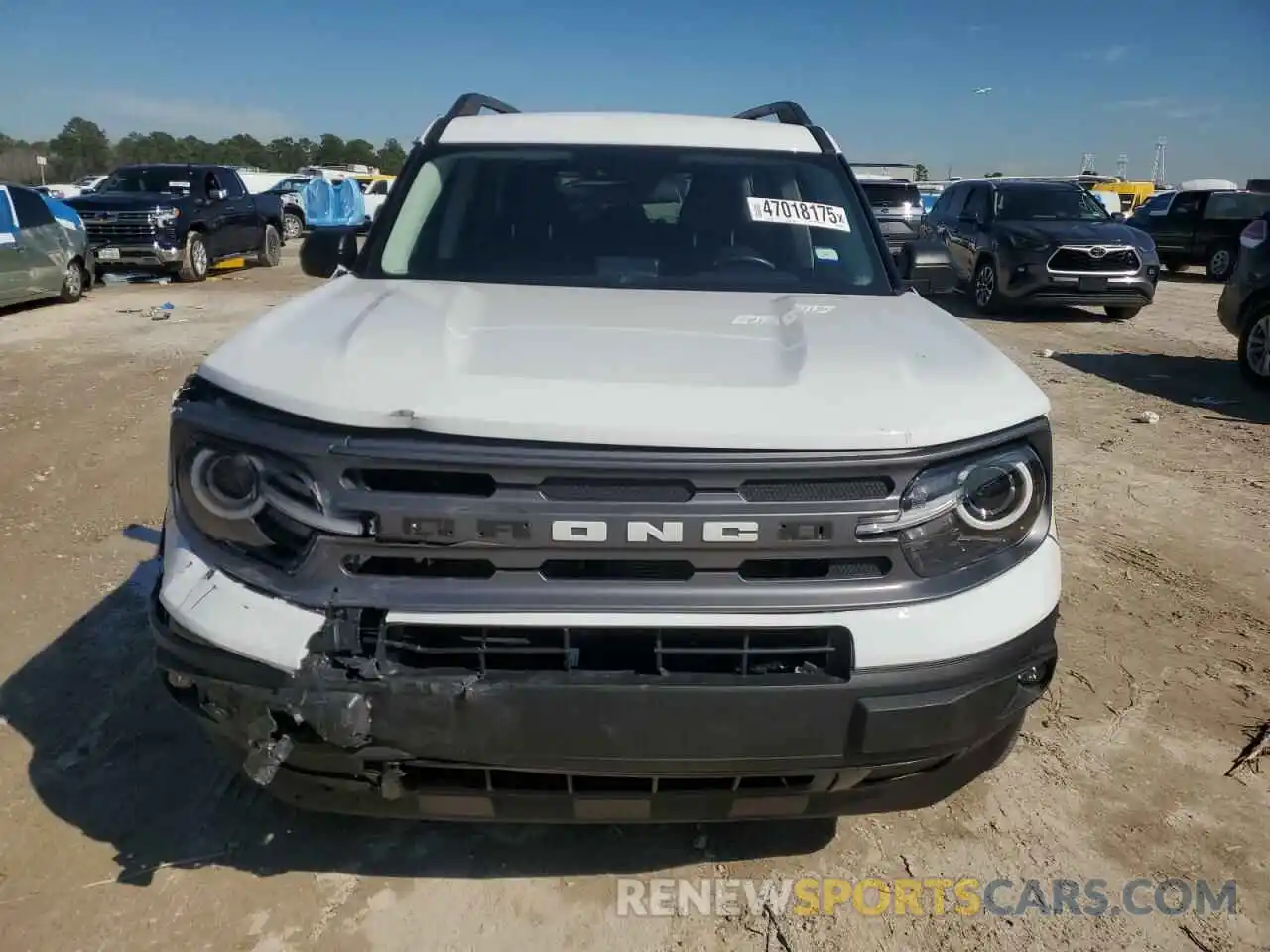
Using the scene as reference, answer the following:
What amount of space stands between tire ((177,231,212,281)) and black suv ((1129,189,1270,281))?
1727 cm

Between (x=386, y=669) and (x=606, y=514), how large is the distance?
51 cm

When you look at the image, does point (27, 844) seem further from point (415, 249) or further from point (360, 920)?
point (415, 249)

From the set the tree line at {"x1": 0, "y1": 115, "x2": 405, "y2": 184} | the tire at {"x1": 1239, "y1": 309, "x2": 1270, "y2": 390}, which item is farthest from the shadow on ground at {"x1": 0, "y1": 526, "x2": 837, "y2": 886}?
the tree line at {"x1": 0, "y1": 115, "x2": 405, "y2": 184}

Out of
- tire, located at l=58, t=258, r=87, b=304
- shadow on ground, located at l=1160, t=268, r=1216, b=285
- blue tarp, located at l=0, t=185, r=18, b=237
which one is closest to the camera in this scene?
blue tarp, located at l=0, t=185, r=18, b=237

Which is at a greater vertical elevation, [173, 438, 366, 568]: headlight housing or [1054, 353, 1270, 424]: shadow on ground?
[173, 438, 366, 568]: headlight housing

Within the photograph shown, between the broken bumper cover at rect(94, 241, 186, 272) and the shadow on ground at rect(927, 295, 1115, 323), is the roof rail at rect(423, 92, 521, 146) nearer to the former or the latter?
the shadow on ground at rect(927, 295, 1115, 323)

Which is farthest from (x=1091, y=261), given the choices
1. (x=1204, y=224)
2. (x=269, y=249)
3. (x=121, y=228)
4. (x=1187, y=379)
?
(x=269, y=249)

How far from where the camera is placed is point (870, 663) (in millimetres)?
1910

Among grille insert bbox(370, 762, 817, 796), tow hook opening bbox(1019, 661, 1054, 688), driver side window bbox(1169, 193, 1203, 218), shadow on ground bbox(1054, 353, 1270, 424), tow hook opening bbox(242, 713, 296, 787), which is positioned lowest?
shadow on ground bbox(1054, 353, 1270, 424)

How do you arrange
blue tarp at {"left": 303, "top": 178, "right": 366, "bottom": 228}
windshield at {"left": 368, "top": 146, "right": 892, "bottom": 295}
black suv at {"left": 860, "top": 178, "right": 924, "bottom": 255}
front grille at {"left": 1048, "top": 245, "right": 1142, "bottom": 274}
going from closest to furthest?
1. windshield at {"left": 368, "top": 146, "right": 892, "bottom": 295}
2. front grille at {"left": 1048, "top": 245, "right": 1142, "bottom": 274}
3. black suv at {"left": 860, "top": 178, "right": 924, "bottom": 255}
4. blue tarp at {"left": 303, "top": 178, "right": 366, "bottom": 228}

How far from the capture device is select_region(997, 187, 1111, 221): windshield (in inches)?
512

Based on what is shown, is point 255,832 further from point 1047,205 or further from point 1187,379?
point 1047,205

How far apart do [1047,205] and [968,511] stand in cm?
1260

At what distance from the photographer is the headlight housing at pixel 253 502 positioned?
6.34ft
